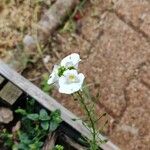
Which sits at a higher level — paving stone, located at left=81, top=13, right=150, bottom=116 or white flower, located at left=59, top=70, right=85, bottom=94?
white flower, located at left=59, top=70, right=85, bottom=94

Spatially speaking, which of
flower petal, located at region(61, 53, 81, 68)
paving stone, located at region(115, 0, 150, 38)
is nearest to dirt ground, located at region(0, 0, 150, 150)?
paving stone, located at region(115, 0, 150, 38)

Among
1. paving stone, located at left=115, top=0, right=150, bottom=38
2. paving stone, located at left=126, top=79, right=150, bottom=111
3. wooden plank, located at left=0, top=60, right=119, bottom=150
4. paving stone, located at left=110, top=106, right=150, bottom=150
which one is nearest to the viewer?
wooden plank, located at left=0, top=60, right=119, bottom=150

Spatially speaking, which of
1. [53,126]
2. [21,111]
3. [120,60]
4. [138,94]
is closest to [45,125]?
[53,126]

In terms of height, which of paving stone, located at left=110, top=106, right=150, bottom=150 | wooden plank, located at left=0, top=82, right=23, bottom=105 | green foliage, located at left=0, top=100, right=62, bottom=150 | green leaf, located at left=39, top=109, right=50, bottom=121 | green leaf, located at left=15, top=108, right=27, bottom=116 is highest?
wooden plank, located at left=0, top=82, right=23, bottom=105

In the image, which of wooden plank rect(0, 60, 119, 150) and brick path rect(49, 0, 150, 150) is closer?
wooden plank rect(0, 60, 119, 150)

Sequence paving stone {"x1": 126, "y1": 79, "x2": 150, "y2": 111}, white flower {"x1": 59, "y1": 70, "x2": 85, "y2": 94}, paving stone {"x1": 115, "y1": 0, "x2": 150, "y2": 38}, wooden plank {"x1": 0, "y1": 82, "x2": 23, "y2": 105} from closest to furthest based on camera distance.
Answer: white flower {"x1": 59, "y1": 70, "x2": 85, "y2": 94}
wooden plank {"x1": 0, "y1": 82, "x2": 23, "y2": 105}
paving stone {"x1": 126, "y1": 79, "x2": 150, "y2": 111}
paving stone {"x1": 115, "y1": 0, "x2": 150, "y2": 38}

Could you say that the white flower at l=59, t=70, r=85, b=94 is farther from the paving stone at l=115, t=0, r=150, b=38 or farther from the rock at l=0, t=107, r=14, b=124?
the paving stone at l=115, t=0, r=150, b=38

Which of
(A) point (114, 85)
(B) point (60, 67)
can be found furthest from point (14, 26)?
(B) point (60, 67)
